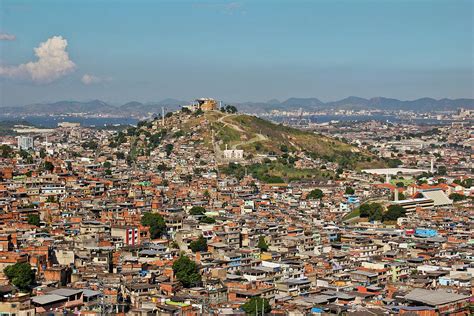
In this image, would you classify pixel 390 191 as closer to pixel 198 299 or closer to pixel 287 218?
pixel 287 218

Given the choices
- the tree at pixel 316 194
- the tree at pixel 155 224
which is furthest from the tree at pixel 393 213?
the tree at pixel 155 224

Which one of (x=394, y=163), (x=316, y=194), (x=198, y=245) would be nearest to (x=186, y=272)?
(x=198, y=245)

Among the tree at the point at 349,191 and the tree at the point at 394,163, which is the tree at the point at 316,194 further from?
the tree at the point at 394,163

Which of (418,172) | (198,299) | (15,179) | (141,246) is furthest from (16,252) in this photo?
(418,172)

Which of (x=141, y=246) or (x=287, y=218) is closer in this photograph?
(x=141, y=246)

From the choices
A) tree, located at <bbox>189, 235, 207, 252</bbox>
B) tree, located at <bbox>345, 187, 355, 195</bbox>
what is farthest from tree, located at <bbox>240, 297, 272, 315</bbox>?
tree, located at <bbox>345, 187, 355, 195</bbox>

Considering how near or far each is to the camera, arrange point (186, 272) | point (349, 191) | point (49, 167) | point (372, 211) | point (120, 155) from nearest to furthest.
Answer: point (186, 272) → point (372, 211) → point (49, 167) → point (349, 191) → point (120, 155)

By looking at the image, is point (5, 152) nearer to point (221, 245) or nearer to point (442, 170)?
point (221, 245)
